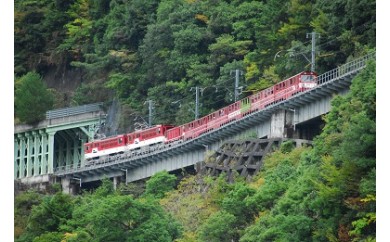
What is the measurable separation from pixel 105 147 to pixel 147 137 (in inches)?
196

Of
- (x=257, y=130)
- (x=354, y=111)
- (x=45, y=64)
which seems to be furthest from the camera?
(x=45, y=64)

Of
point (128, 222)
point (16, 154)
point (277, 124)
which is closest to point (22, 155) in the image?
point (16, 154)

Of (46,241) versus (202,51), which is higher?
(202,51)

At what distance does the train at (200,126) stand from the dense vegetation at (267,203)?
187 inches

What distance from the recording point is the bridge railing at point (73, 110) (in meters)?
127

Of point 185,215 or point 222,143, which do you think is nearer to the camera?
point 185,215

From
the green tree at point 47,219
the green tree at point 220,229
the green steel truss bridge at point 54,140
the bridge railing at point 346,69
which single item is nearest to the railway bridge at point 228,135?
the bridge railing at point 346,69

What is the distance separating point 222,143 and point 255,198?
22775 millimetres

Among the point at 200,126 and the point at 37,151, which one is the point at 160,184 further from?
the point at 37,151

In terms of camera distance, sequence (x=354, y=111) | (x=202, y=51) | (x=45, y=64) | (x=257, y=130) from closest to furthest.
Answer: (x=354, y=111) → (x=257, y=130) → (x=202, y=51) → (x=45, y=64)

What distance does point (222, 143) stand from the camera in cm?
10588

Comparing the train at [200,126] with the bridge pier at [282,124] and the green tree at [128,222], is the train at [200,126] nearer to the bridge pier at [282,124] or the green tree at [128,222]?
the bridge pier at [282,124]
